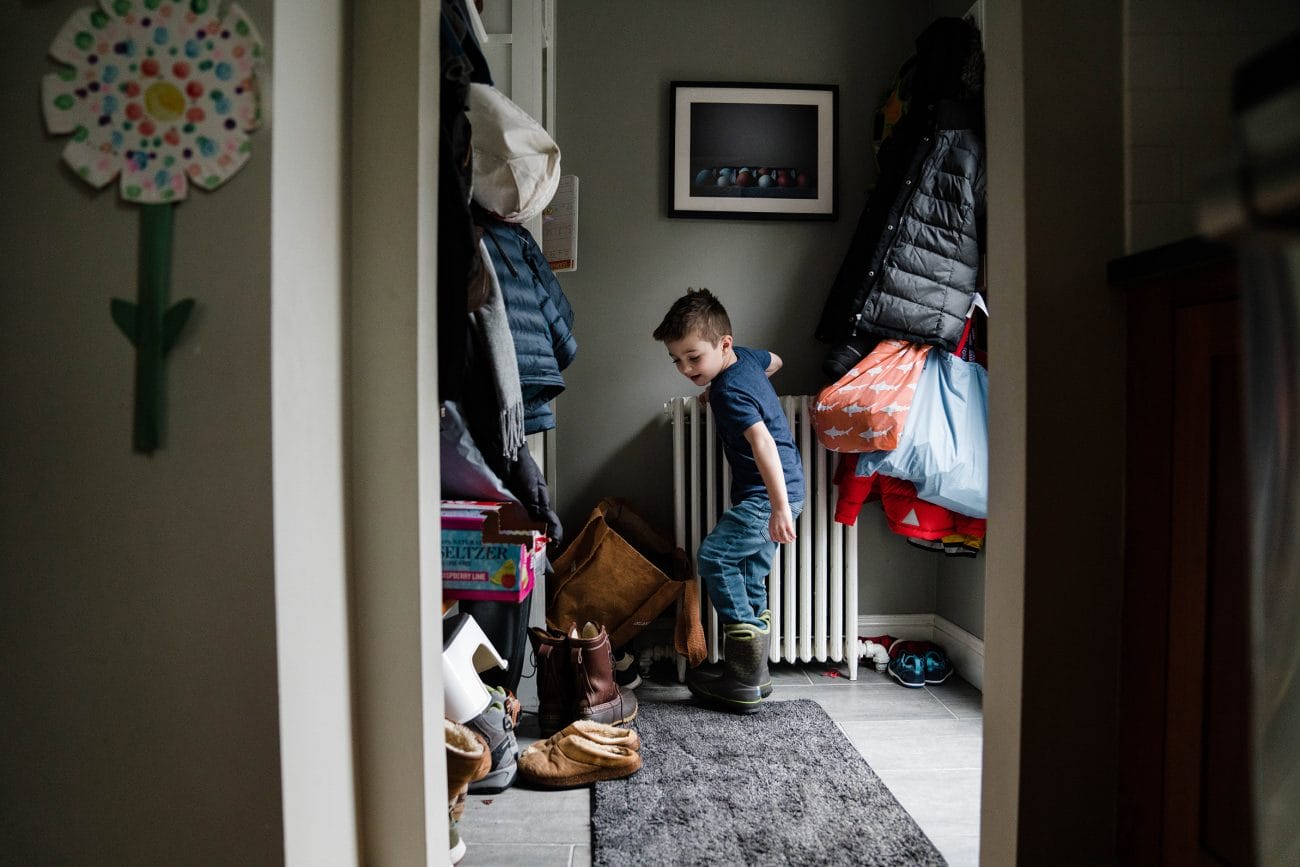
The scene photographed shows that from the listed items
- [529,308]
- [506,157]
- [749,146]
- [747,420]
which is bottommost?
[747,420]

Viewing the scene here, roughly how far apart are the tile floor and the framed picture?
5.06ft

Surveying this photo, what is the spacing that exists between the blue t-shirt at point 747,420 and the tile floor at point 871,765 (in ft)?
2.04

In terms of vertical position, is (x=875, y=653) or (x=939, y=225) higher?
(x=939, y=225)

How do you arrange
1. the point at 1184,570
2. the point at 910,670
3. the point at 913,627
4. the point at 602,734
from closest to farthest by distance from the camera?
the point at 1184,570 < the point at 602,734 < the point at 910,670 < the point at 913,627

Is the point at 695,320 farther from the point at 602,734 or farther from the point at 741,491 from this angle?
the point at 602,734

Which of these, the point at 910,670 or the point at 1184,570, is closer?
the point at 1184,570

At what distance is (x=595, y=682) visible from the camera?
1910mm

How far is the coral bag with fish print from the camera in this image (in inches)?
78.0

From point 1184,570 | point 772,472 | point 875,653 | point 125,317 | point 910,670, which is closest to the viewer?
point 125,317

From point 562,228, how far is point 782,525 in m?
1.08

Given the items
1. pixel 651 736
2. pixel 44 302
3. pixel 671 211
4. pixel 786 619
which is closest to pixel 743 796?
pixel 651 736

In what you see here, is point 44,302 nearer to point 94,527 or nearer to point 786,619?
point 94,527

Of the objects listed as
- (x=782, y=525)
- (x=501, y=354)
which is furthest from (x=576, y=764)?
(x=501, y=354)

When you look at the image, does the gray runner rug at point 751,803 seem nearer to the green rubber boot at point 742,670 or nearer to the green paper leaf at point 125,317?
the green rubber boot at point 742,670
